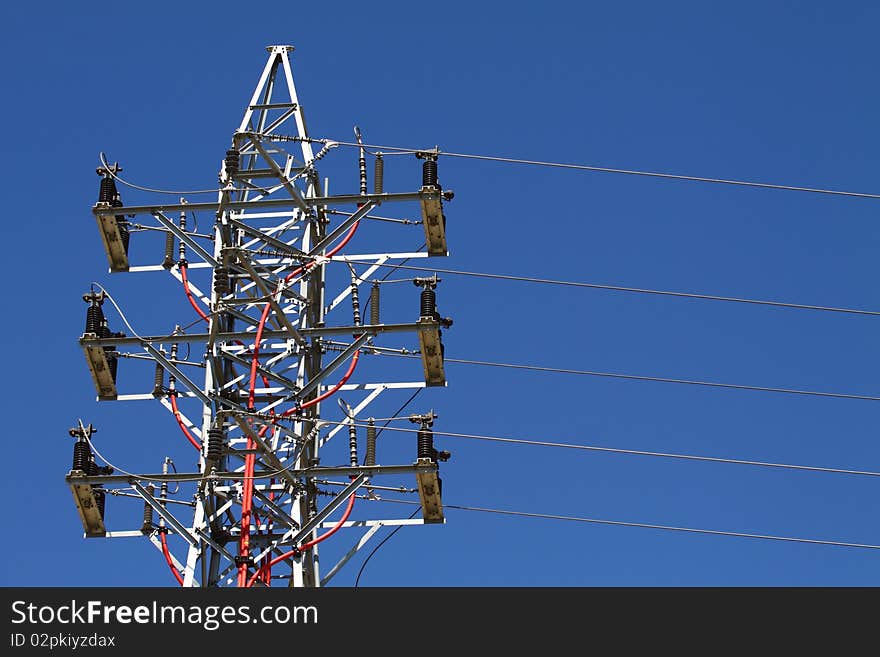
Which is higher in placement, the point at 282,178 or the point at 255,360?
the point at 282,178

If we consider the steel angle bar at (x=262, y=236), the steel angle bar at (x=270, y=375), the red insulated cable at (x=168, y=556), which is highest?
the steel angle bar at (x=262, y=236)

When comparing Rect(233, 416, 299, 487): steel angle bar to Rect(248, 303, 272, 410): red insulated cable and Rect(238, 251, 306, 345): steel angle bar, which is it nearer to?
Rect(248, 303, 272, 410): red insulated cable

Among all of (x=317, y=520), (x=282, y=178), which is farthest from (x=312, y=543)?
(x=282, y=178)

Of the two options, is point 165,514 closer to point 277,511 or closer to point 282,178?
point 277,511

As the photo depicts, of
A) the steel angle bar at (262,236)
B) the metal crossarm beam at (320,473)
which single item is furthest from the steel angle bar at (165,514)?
the steel angle bar at (262,236)

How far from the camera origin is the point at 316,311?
30.6m

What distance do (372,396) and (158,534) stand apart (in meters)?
3.27

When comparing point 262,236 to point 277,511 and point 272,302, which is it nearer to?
point 272,302

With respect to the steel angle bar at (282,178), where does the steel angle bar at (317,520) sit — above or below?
below

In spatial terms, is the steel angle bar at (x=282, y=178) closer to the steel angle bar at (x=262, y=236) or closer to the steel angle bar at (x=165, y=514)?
the steel angle bar at (x=262, y=236)

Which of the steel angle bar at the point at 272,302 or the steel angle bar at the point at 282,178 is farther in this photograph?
the steel angle bar at the point at 282,178

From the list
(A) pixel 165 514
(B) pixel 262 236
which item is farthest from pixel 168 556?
(B) pixel 262 236

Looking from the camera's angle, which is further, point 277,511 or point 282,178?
point 282,178
